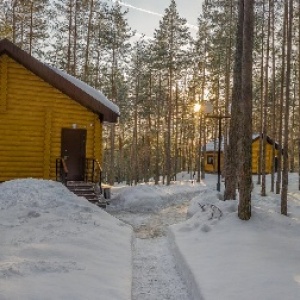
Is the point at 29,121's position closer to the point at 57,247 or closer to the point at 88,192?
the point at 88,192

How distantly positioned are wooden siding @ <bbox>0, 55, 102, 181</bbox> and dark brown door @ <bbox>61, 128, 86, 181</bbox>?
352 mm

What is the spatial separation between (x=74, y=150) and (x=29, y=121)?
2234 mm

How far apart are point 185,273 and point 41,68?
10.3 meters

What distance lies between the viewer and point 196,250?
7395mm

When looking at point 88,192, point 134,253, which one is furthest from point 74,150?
point 134,253

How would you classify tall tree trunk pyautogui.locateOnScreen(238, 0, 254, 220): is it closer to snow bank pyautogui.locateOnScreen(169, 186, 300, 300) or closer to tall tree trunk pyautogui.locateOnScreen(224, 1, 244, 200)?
snow bank pyautogui.locateOnScreen(169, 186, 300, 300)

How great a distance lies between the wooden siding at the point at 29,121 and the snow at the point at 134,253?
2.75 meters

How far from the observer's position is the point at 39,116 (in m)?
14.4

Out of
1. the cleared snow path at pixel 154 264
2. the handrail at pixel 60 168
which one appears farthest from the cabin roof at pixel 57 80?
the cleared snow path at pixel 154 264

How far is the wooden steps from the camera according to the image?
43.8 ft

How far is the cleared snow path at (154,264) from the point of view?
5.73m

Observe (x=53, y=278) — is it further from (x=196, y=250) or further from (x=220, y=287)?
(x=196, y=250)

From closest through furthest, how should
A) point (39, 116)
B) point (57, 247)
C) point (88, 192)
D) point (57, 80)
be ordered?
point (57, 247), point (88, 192), point (57, 80), point (39, 116)

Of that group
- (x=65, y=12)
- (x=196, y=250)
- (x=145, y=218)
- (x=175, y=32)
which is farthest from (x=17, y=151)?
(x=175, y=32)
